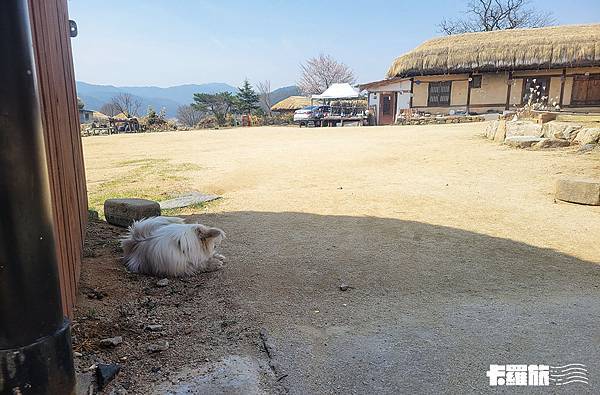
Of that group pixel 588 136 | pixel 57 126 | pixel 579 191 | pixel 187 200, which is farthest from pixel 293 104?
pixel 57 126

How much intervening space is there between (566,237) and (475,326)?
236 cm

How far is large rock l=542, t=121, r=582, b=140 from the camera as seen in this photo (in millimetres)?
8891

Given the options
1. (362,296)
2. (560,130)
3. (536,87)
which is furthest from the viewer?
(536,87)

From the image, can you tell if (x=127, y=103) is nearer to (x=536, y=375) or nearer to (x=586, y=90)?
(x=586, y=90)

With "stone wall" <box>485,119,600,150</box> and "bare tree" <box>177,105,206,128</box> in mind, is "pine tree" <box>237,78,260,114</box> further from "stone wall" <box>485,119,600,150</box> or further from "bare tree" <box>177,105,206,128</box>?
"stone wall" <box>485,119,600,150</box>

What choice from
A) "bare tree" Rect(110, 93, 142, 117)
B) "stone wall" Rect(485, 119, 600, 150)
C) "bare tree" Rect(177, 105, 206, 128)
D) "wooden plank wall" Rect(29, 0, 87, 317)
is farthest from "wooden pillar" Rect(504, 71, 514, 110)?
"bare tree" Rect(110, 93, 142, 117)

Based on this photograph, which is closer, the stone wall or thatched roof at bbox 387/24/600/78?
the stone wall

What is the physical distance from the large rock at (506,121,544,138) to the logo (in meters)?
8.97

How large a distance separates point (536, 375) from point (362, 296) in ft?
3.72

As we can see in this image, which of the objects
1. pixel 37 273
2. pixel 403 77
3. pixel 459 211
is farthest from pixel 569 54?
pixel 37 273

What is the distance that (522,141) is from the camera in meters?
9.10

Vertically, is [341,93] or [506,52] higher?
[506,52]

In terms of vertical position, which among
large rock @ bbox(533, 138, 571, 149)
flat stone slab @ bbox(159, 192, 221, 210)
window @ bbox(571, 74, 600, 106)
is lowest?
flat stone slab @ bbox(159, 192, 221, 210)

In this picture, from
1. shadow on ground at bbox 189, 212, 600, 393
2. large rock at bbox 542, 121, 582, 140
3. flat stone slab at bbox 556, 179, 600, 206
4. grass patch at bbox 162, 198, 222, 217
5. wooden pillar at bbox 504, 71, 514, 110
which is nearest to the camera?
shadow on ground at bbox 189, 212, 600, 393
